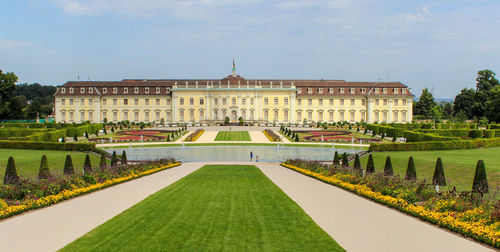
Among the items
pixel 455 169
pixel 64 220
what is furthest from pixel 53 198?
pixel 455 169

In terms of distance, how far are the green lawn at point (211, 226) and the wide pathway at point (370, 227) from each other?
1.56 ft

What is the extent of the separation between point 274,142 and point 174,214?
36.7 m

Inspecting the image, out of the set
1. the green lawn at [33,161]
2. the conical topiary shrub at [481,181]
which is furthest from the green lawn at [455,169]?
the green lawn at [33,161]

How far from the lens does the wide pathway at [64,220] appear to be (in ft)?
32.6

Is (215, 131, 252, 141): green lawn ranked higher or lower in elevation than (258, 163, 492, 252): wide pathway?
higher

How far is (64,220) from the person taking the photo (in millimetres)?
12086

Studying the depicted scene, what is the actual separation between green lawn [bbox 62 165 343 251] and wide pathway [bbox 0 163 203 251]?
1.50 ft

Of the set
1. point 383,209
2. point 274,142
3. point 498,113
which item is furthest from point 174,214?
point 498,113

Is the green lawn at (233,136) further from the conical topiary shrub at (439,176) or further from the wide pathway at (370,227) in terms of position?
the wide pathway at (370,227)

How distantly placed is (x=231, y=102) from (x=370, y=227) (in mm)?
70646

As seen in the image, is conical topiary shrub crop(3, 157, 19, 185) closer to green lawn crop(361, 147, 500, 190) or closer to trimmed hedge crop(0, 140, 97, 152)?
trimmed hedge crop(0, 140, 97, 152)

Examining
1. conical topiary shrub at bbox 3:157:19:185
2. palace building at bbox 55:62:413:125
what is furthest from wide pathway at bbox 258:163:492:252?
palace building at bbox 55:62:413:125

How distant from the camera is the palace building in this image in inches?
3206

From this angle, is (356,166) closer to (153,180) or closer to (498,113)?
(153,180)
